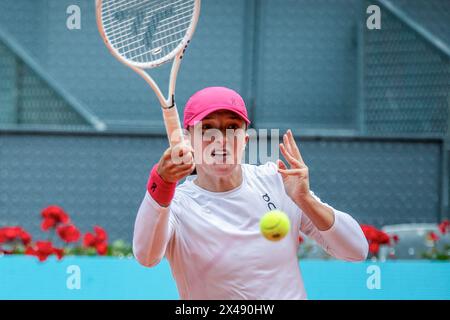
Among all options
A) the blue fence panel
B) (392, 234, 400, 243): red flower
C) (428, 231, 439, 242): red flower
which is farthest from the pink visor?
(428, 231, 439, 242): red flower

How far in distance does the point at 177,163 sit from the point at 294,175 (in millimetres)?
309

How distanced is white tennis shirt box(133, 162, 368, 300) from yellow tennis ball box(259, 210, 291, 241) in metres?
0.09

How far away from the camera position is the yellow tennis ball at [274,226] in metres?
2.05

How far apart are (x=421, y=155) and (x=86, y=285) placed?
310 centimetres

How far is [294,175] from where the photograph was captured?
2150 mm

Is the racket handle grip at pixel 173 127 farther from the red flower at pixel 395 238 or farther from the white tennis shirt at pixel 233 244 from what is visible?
the red flower at pixel 395 238

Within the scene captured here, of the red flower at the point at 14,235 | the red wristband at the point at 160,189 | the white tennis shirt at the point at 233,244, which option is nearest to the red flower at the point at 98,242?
the red flower at the point at 14,235

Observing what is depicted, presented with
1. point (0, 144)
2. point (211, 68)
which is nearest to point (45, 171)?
point (0, 144)

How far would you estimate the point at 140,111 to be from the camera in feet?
20.9

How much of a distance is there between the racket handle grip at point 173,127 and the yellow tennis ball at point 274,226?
0.87 feet

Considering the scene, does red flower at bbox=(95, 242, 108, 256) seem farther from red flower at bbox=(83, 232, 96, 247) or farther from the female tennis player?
the female tennis player

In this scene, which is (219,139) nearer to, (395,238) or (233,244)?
(233,244)

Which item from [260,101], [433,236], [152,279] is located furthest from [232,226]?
[260,101]

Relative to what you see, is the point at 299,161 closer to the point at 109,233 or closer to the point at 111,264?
the point at 111,264
